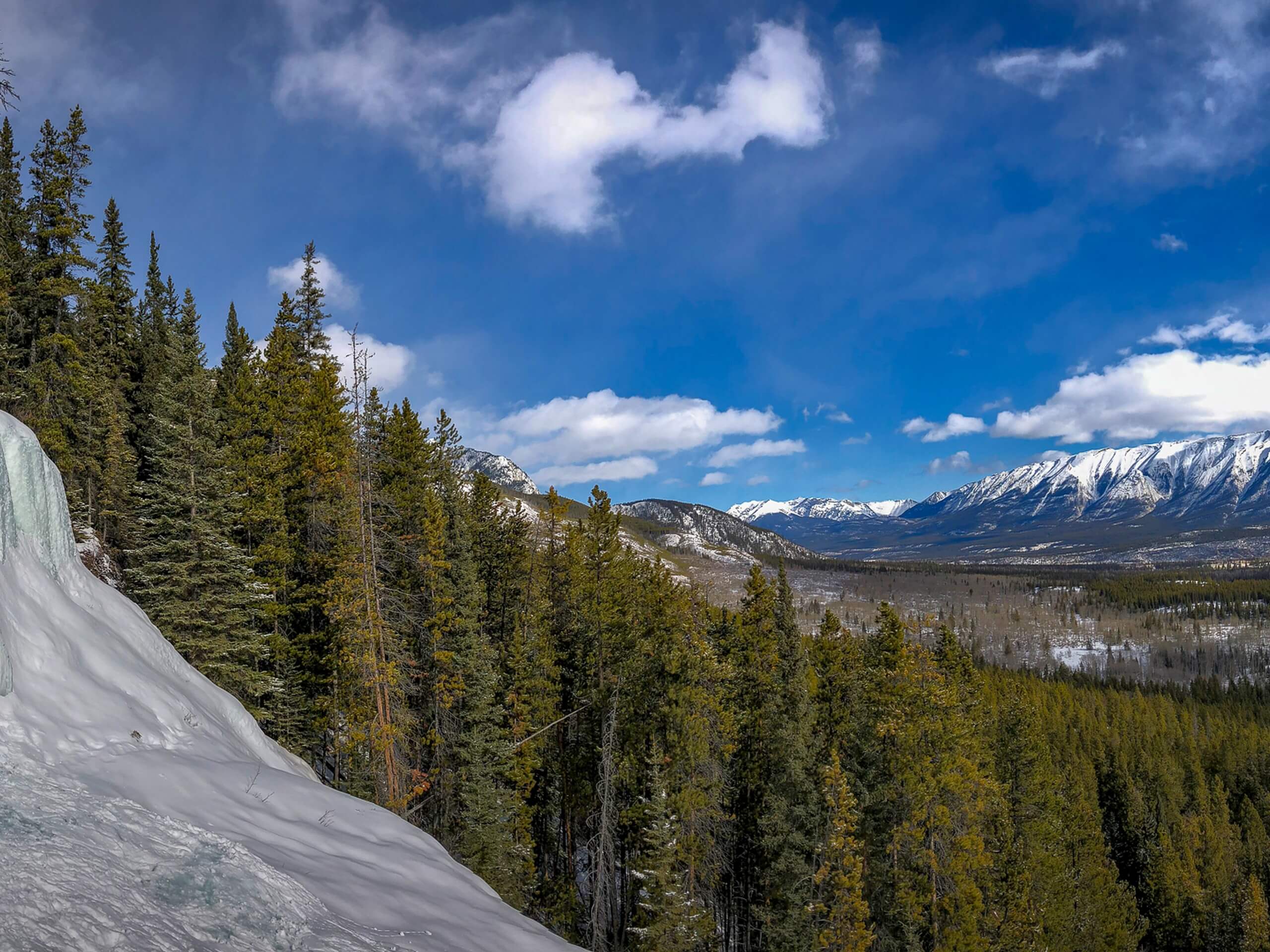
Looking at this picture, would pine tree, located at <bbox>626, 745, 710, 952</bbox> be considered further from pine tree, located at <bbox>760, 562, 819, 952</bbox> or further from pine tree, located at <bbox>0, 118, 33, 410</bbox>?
pine tree, located at <bbox>0, 118, 33, 410</bbox>

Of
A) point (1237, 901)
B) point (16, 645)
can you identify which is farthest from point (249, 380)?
point (1237, 901)

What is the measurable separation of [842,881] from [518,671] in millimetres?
15917

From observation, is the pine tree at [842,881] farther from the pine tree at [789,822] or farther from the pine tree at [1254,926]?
the pine tree at [1254,926]

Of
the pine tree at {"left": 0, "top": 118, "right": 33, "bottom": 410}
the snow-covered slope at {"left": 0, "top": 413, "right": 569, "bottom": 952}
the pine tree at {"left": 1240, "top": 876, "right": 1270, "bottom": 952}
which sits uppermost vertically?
the pine tree at {"left": 0, "top": 118, "right": 33, "bottom": 410}

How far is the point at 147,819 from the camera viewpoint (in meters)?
6.18

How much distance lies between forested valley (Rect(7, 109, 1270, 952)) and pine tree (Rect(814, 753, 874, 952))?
0.40 feet

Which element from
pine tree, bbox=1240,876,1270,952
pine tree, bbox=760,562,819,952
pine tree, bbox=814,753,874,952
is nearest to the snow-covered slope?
pine tree, bbox=814,753,874,952

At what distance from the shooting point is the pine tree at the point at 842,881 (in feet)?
71.1

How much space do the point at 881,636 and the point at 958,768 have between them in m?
8.82

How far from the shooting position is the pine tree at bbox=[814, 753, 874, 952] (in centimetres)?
2167

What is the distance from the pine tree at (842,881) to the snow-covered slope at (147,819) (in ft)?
51.6

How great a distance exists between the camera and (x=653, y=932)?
Answer: 22.6 m

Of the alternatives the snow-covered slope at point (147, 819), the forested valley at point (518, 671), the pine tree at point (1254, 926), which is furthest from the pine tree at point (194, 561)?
the pine tree at point (1254, 926)

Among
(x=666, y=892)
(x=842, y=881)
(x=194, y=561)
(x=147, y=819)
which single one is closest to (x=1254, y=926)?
(x=842, y=881)
